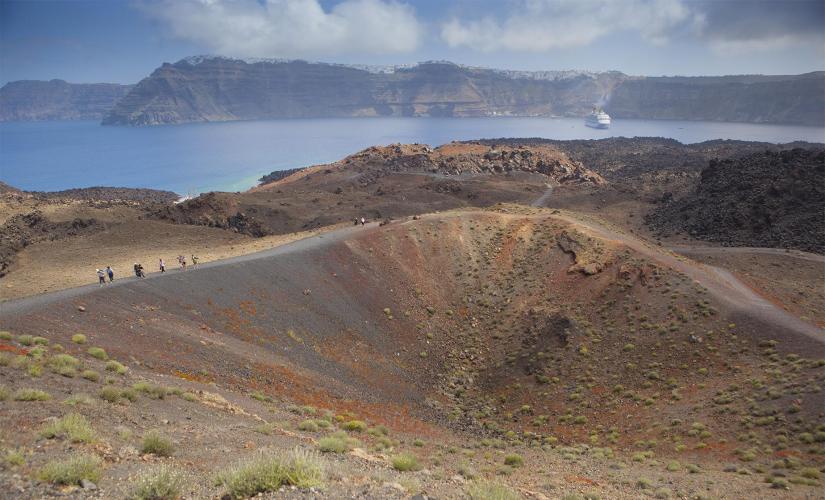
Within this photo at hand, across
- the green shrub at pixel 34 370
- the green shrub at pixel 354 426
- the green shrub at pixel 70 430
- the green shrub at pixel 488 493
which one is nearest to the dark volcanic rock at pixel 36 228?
the green shrub at pixel 34 370

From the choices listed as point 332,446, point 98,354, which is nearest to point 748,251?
point 332,446

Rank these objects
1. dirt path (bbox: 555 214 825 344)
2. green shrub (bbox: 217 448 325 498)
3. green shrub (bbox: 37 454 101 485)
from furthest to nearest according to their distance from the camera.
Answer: dirt path (bbox: 555 214 825 344), green shrub (bbox: 217 448 325 498), green shrub (bbox: 37 454 101 485)

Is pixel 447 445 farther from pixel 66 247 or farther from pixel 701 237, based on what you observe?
pixel 701 237

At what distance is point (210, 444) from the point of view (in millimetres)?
10828

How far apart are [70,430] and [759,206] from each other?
2671 inches

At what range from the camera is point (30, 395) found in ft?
35.7

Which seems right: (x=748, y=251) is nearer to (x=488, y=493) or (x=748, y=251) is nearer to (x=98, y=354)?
(x=488, y=493)

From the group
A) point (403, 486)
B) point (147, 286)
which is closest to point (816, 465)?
point (403, 486)

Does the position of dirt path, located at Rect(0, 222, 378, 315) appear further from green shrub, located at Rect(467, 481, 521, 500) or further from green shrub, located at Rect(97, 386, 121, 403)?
green shrub, located at Rect(467, 481, 521, 500)

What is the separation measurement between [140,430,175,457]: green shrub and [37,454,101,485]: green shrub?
1.56 metres

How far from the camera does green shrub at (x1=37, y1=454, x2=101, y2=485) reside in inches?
292

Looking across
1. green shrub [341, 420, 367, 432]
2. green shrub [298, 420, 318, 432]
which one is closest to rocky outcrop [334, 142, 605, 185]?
green shrub [341, 420, 367, 432]

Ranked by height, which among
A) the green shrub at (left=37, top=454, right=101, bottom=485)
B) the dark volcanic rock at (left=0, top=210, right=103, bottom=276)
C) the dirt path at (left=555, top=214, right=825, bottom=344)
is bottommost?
the dirt path at (left=555, top=214, right=825, bottom=344)

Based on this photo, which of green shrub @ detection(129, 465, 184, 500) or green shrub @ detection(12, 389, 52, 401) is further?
green shrub @ detection(12, 389, 52, 401)
